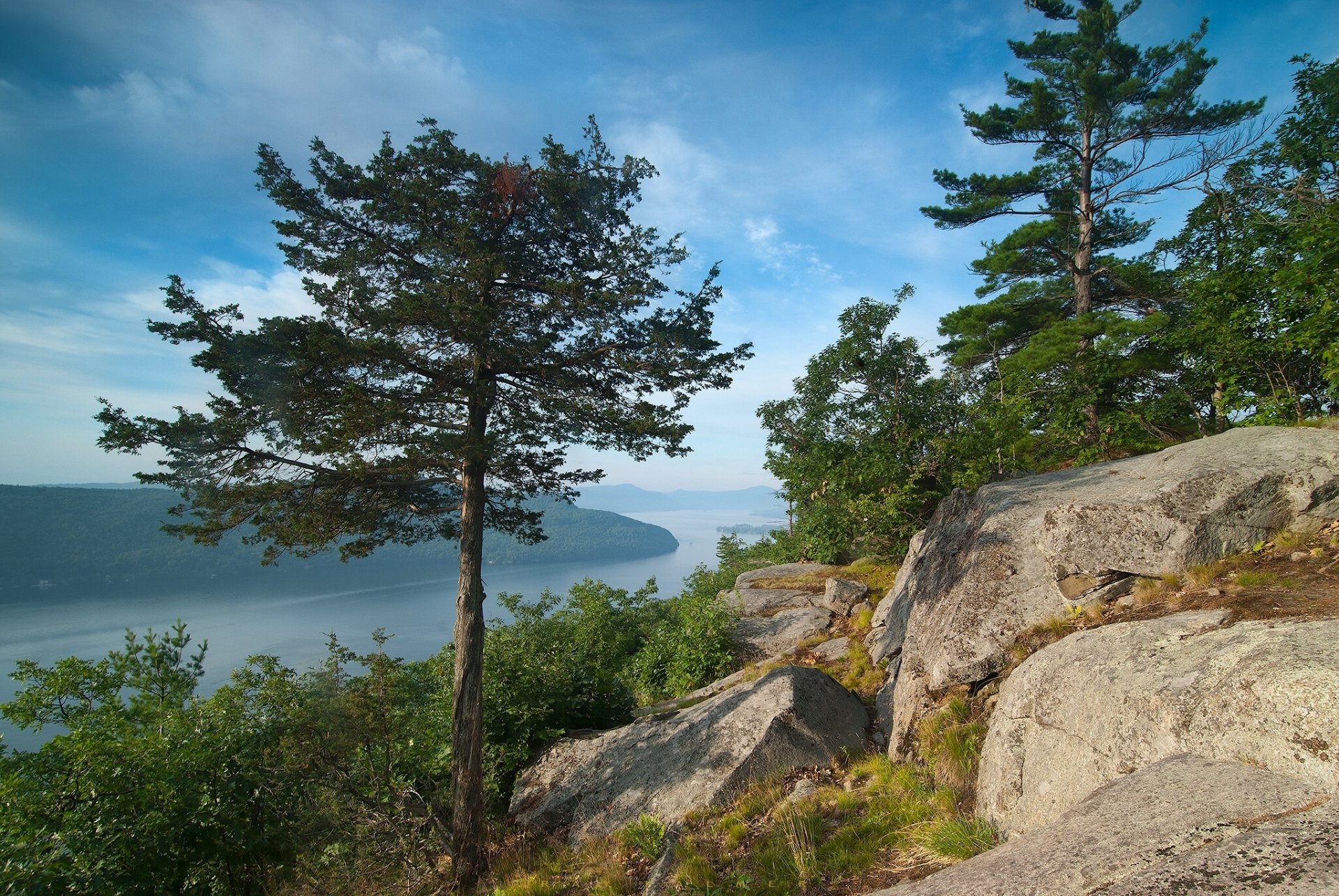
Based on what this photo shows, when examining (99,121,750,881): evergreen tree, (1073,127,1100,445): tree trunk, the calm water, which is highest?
(1073,127,1100,445): tree trunk

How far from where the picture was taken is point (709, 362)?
9.49m

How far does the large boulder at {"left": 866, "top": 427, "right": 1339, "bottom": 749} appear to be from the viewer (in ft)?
19.5

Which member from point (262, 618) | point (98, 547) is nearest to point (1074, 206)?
point (262, 618)

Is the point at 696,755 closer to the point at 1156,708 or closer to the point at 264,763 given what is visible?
the point at 1156,708

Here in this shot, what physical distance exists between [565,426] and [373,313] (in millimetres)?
3370

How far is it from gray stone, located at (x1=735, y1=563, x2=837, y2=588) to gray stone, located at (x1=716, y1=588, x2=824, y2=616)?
826 millimetres

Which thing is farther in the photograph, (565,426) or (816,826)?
(565,426)

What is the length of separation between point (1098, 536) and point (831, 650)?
19.0ft

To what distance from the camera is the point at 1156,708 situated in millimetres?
3621

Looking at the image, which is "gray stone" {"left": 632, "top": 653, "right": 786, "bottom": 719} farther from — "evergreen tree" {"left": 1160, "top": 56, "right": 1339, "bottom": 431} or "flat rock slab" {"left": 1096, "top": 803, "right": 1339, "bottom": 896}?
"evergreen tree" {"left": 1160, "top": 56, "right": 1339, "bottom": 431}

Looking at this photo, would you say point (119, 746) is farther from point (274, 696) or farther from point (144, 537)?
point (144, 537)

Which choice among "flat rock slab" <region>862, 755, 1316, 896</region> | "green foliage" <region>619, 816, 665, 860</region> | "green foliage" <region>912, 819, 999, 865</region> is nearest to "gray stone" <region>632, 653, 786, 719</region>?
"green foliage" <region>619, 816, 665, 860</region>

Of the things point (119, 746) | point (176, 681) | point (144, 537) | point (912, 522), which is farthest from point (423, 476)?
point (144, 537)

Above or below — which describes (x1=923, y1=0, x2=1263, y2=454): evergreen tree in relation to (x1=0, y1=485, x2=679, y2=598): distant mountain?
above
